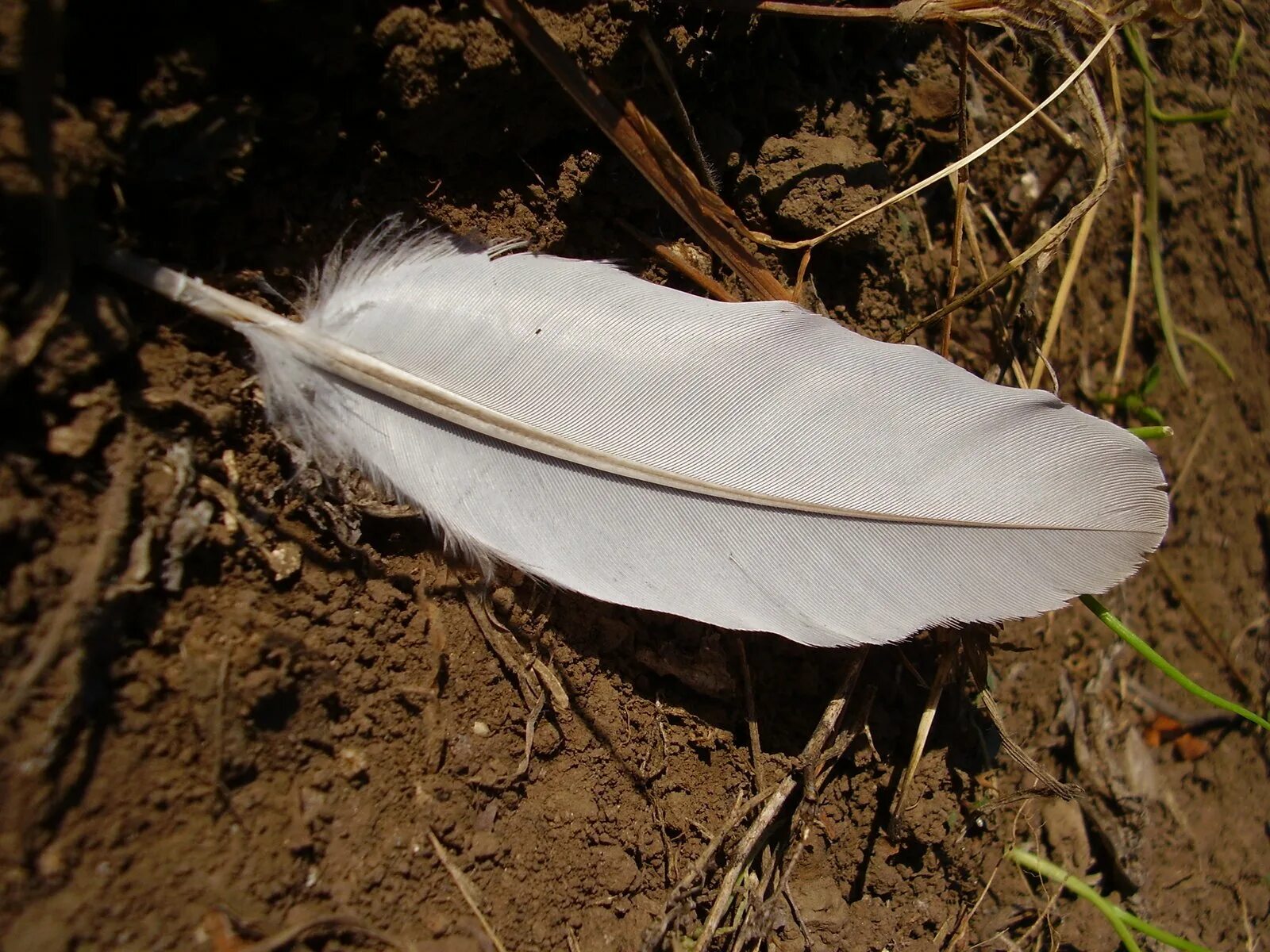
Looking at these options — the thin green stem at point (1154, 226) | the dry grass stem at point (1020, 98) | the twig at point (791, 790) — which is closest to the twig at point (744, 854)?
the twig at point (791, 790)

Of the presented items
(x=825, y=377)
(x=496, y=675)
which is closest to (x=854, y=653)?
(x=825, y=377)

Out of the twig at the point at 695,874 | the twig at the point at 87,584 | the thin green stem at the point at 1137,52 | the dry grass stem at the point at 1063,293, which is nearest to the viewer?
the twig at the point at 87,584

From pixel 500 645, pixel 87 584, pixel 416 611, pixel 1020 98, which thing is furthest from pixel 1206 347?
pixel 87 584

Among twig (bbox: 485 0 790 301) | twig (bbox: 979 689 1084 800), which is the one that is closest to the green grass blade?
twig (bbox: 979 689 1084 800)

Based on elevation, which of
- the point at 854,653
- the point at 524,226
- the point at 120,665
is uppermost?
the point at 524,226

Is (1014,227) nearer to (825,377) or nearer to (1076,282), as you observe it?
(1076,282)

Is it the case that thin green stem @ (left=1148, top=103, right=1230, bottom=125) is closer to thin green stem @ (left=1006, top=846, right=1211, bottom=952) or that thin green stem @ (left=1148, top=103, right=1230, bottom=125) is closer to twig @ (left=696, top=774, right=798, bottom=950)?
thin green stem @ (left=1006, top=846, right=1211, bottom=952)

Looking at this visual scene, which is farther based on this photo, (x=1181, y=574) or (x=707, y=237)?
(x=1181, y=574)

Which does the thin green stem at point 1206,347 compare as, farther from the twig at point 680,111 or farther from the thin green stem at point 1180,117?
the twig at point 680,111
